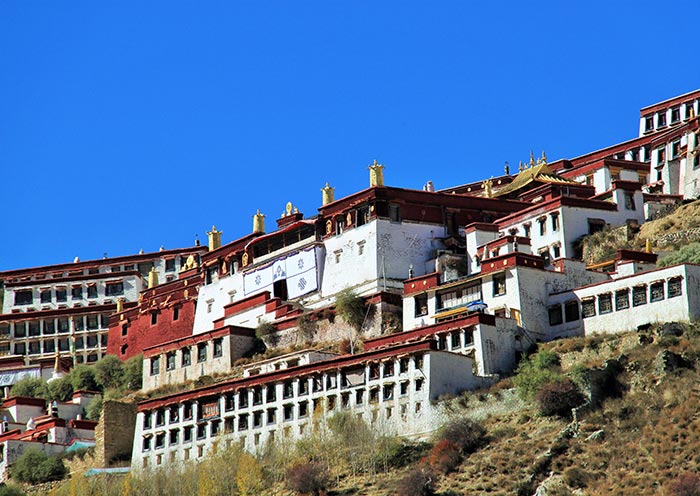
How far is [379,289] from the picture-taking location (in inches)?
3036

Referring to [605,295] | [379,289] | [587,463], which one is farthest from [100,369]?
[587,463]

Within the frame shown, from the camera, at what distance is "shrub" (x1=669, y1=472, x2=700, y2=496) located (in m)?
51.4

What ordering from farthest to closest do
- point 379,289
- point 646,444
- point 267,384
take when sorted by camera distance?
point 379,289
point 267,384
point 646,444

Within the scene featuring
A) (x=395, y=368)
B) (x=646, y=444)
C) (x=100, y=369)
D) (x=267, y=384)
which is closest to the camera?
(x=646, y=444)

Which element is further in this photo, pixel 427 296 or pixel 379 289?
pixel 379 289

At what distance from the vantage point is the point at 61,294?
113 meters

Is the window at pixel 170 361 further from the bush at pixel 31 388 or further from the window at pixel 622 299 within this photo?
the window at pixel 622 299

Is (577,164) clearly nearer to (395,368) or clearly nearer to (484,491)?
(395,368)

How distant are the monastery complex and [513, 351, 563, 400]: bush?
4.40ft

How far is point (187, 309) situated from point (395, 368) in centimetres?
2969

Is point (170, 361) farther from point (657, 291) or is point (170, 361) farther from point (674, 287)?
point (674, 287)

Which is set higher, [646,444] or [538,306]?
[538,306]

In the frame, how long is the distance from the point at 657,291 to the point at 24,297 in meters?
60.8

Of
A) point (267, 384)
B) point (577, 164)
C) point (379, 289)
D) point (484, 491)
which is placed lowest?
point (484, 491)
